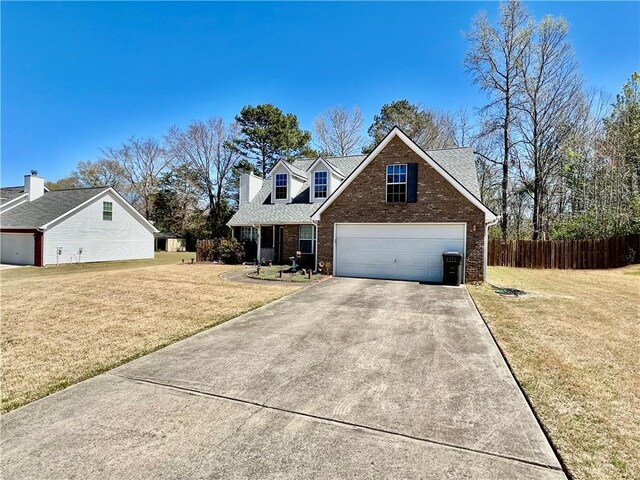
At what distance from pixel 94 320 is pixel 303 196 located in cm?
1415

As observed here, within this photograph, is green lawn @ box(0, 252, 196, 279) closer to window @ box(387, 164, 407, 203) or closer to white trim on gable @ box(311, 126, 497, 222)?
white trim on gable @ box(311, 126, 497, 222)

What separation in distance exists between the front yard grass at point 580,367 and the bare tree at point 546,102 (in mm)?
18053

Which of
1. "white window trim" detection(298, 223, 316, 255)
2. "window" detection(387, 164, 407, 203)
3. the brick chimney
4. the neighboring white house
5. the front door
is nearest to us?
"window" detection(387, 164, 407, 203)

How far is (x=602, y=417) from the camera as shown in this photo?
3393 mm

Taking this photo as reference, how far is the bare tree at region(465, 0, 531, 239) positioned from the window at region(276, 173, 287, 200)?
16527mm

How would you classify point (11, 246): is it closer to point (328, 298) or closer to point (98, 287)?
point (98, 287)

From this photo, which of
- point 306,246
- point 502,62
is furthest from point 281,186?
point 502,62

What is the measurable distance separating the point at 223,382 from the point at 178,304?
542 cm

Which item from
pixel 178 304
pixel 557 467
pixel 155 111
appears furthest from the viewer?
pixel 155 111

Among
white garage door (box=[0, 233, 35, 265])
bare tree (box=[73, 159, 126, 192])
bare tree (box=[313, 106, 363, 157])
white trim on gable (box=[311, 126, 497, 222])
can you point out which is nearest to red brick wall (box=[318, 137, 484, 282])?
white trim on gable (box=[311, 126, 497, 222])

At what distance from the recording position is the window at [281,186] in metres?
20.2

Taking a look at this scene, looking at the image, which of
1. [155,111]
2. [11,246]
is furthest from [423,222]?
[155,111]

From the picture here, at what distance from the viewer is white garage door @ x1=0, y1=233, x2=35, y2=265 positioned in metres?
21.7

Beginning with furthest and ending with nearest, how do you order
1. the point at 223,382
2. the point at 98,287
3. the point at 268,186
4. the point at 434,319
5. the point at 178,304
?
the point at 268,186 < the point at 98,287 < the point at 178,304 < the point at 434,319 < the point at 223,382
